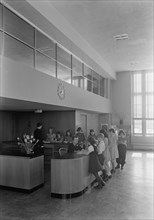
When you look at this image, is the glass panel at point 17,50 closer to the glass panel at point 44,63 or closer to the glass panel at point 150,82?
the glass panel at point 44,63

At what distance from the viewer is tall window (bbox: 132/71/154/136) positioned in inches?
522

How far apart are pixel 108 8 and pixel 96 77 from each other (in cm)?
620

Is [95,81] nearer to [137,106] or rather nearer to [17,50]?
[137,106]

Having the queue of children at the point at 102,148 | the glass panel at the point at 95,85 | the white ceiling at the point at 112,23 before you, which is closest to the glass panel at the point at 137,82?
the glass panel at the point at 95,85

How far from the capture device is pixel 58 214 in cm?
393

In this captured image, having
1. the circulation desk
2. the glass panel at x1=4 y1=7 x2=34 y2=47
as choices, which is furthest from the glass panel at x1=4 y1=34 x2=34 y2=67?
the circulation desk

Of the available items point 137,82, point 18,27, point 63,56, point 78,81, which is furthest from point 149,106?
point 18,27

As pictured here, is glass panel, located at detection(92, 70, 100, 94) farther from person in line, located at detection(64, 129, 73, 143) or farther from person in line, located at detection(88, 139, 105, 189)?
person in line, located at detection(88, 139, 105, 189)

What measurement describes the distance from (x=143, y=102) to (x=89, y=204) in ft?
33.5

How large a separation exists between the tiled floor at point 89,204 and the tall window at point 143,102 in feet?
26.1

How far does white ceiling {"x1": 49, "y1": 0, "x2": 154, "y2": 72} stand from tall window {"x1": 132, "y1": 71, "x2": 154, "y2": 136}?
3.85m

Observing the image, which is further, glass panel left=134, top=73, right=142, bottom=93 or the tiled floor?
glass panel left=134, top=73, right=142, bottom=93

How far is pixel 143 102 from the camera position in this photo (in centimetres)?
1344

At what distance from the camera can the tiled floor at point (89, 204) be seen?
12.7ft
